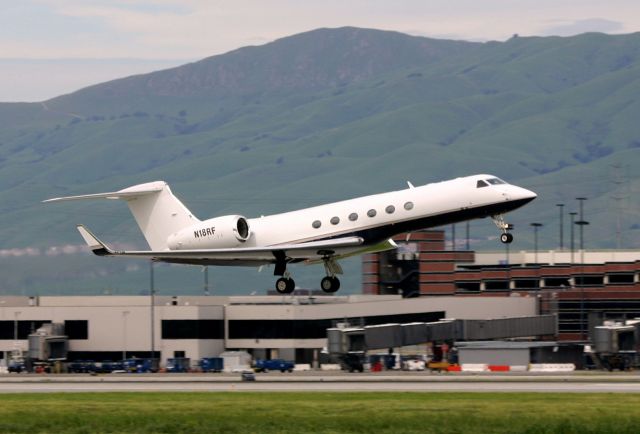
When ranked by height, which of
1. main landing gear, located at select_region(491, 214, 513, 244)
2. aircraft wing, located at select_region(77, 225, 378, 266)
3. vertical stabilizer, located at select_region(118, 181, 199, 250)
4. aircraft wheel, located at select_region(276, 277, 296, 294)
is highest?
vertical stabilizer, located at select_region(118, 181, 199, 250)

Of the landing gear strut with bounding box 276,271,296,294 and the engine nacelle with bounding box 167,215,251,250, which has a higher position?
the engine nacelle with bounding box 167,215,251,250

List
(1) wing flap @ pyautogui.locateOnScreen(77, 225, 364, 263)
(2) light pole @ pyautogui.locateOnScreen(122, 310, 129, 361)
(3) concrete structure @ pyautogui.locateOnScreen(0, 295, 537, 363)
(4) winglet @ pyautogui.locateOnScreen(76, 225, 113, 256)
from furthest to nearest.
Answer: (3) concrete structure @ pyautogui.locateOnScreen(0, 295, 537, 363) → (2) light pole @ pyautogui.locateOnScreen(122, 310, 129, 361) → (1) wing flap @ pyautogui.locateOnScreen(77, 225, 364, 263) → (4) winglet @ pyautogui.locateOnScreen(76, 225, 113, 256)

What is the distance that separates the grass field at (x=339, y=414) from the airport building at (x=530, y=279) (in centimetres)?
7333

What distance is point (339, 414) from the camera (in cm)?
4444

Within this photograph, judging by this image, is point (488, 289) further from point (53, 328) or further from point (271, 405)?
point (271, 405)

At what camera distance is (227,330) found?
366ft

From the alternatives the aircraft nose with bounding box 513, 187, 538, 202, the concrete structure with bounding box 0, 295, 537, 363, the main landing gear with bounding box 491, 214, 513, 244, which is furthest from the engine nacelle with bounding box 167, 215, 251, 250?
the concrete structure with bounding box 0, 295, 537, 363

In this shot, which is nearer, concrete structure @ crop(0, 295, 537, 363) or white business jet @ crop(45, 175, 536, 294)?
white business jet @ crop(45, 175, 536, 294)

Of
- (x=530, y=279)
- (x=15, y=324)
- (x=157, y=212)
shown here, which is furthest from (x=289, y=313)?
(x=157, y=212)

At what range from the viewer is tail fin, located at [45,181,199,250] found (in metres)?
57.8

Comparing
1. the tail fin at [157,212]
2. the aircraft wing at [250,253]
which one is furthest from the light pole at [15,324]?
the aircraft wing at [250,253]

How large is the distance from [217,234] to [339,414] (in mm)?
12806

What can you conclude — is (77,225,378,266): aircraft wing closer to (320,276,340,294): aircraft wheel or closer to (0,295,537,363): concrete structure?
(320,276,340,294): aircraft wheel

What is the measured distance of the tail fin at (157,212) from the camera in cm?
5778
